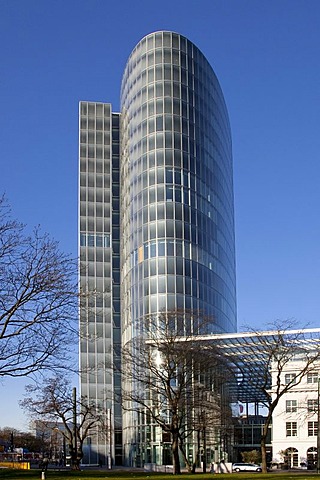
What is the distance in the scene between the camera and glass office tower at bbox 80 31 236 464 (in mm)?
103438

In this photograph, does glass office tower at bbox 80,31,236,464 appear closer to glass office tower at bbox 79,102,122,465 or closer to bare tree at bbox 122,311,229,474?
glass office tower at bbox 79,102,122,465

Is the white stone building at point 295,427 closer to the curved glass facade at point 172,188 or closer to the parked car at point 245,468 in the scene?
the parked car at point 245,468

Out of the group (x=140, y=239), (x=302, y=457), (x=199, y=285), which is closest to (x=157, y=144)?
(x=140, y=239)

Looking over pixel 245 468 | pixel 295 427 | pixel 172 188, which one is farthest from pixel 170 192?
pixel 245 468

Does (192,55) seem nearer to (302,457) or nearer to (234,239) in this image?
(234,239)

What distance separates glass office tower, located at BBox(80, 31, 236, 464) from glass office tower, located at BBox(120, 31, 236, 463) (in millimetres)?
142

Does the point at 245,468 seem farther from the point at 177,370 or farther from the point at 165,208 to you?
the point at 165,208

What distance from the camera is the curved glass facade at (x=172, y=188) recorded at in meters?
103

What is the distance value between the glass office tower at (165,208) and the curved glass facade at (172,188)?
143 millimetres

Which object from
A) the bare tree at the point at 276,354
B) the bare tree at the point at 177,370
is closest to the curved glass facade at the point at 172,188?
the bare tree at the point at 276,354

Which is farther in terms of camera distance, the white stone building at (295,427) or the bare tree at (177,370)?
the white stone building at (295,427)

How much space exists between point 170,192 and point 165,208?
2424 mm

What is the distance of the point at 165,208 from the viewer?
104688 millimetres

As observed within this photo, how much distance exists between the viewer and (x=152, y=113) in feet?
358
